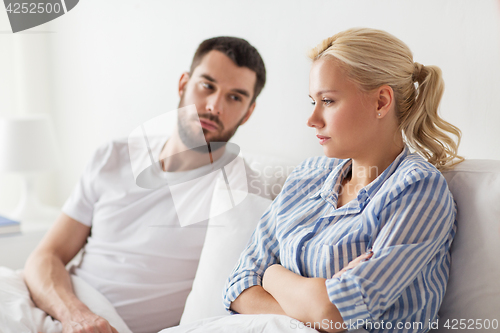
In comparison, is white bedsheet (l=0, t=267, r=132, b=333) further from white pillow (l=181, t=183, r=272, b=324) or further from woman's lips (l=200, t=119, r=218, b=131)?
woman's lips (l=200, t=119, r=218, b=131)

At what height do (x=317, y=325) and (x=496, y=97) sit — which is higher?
(x=496, y=97)

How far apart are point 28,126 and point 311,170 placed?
66.5 inches

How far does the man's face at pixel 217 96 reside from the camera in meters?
1.40

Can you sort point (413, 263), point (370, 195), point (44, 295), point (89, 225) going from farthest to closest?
point (89, 225) → point (44, 295) → point (370, 195) → point (413, 263)

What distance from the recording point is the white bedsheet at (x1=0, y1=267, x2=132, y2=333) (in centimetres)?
107

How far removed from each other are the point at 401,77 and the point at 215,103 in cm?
67

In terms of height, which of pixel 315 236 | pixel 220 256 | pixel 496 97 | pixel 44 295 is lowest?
pixel 44 295

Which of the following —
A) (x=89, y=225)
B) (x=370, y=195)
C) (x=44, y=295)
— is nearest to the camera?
(x=370, y=195)

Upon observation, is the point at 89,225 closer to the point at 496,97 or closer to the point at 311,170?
the point at 311,170

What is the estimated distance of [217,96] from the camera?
4.57 feet

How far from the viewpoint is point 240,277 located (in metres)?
0.94

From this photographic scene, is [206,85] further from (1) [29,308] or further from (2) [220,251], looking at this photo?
(1) [29,308]

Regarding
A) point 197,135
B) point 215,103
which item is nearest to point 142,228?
point 197,135

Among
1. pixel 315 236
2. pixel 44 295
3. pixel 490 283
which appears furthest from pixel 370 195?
pixel 44 295
